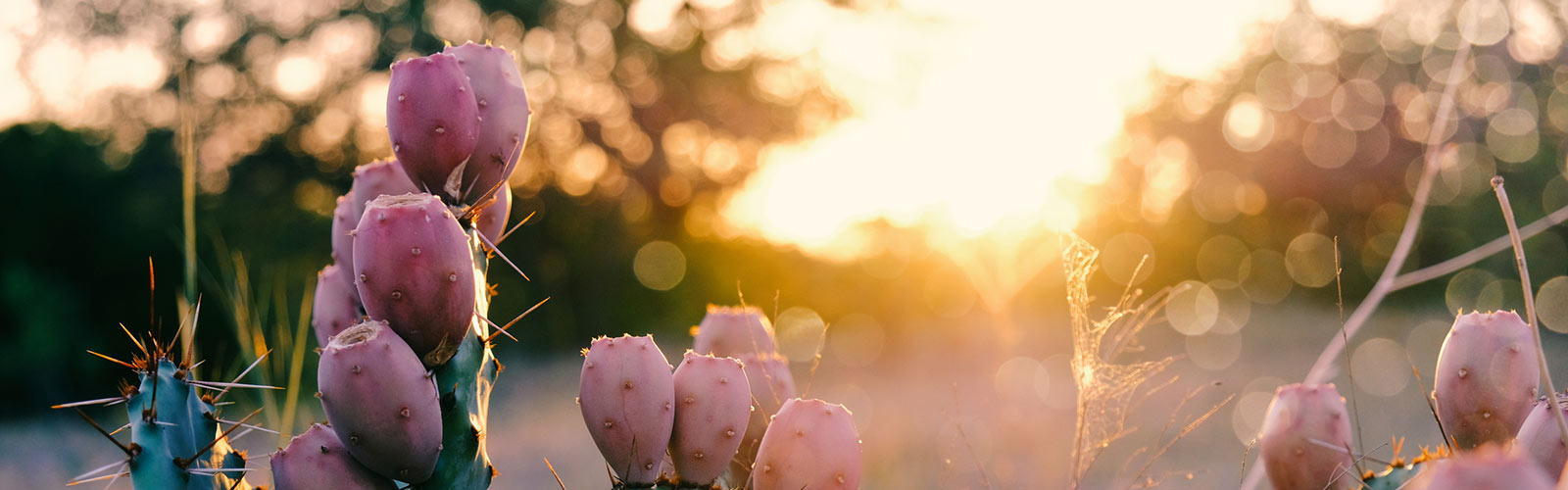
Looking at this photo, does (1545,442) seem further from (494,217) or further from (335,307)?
(335,307)

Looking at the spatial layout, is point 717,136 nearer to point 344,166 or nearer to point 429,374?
point 344,166

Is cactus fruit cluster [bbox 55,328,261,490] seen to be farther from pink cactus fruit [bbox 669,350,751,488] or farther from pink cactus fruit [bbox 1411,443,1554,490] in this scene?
pink cactus fruit [bbox 1411,443,1554,490]

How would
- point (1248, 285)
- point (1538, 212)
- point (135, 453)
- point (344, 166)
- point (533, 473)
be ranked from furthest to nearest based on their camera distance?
1. point (1248, 285)
2. point (344, 166)
3. point (1538, 212)
4. point (533, 473)
5. point (135, 453)

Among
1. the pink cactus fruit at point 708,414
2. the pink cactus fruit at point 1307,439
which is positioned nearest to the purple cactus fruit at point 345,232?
the pink cactus fruit at point 708,414

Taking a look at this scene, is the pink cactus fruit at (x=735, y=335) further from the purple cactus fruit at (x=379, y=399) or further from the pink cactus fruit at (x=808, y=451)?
the purple cactus fruit at (x=379, y=399)

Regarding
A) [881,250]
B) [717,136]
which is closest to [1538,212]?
[881,250]

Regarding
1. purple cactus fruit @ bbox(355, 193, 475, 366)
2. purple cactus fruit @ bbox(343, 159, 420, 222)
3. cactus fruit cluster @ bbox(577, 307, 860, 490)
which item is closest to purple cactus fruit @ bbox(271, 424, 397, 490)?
purple cactus fruit @ bbox(355, 193, 475, 366)

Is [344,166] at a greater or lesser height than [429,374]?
lesser
